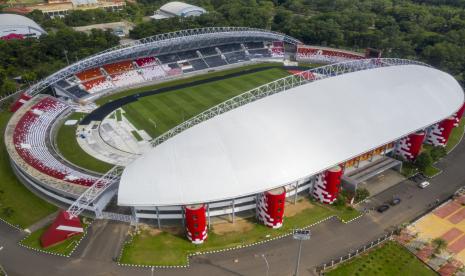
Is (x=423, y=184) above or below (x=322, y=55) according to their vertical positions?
below

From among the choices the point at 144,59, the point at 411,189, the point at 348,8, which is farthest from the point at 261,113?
the point at 348,8

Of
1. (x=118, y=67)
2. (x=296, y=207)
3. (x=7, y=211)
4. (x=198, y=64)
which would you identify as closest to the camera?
(x=7, y=211)

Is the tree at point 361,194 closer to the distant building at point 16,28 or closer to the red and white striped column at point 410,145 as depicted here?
the red and white striped column at point 410,145

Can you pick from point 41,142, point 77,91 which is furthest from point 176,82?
point 41,142

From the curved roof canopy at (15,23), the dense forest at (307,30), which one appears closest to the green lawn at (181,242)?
the dense forest at (307,30)

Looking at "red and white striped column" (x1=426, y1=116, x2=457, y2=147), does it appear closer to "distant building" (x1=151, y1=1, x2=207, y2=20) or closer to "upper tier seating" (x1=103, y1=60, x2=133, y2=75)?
"upper tier seating" (x1=103, y1=60, x2=133, y2=75)

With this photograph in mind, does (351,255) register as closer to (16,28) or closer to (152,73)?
(152,73)

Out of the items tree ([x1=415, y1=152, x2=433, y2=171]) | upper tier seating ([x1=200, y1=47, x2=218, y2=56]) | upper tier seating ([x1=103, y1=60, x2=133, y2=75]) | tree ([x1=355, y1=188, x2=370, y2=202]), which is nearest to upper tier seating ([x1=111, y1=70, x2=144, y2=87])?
upper tier seating ([x1=103, y1=60, x2=133, y2=75])
